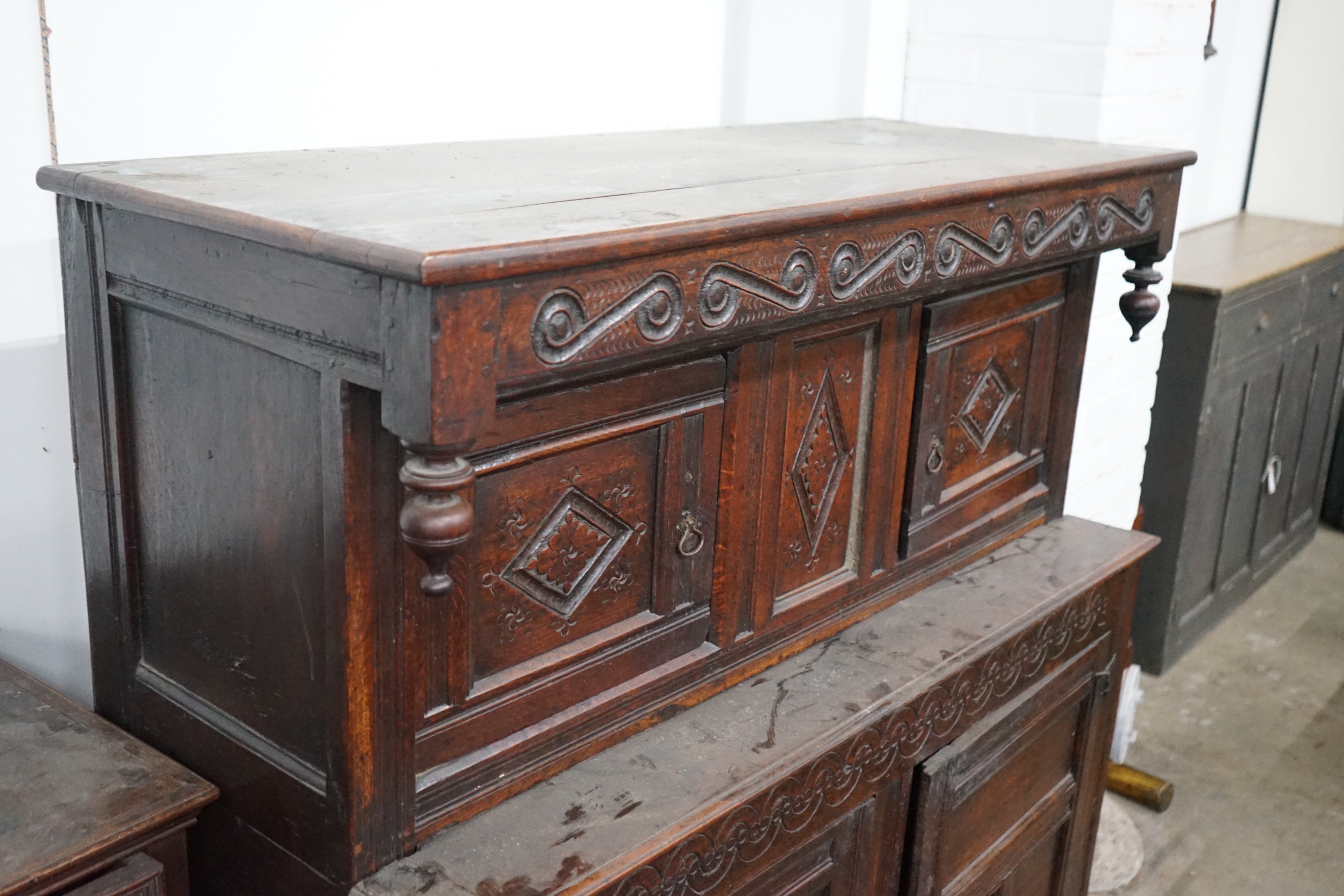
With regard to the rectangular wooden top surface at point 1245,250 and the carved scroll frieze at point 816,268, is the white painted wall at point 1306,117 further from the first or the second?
A: the carved scroll frieze at point 816,268

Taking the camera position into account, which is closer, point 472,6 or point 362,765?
point 362,765

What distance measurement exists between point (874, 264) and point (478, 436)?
1.88 feet

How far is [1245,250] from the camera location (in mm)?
3906

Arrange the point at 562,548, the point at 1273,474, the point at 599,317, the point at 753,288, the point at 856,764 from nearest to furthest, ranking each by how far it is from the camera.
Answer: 1. the point at 599,317
2. the point at 753,288
3. the point at 562,548
4. the point at 856,764
5. the point at 1273,474

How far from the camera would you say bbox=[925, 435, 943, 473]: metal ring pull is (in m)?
1.90

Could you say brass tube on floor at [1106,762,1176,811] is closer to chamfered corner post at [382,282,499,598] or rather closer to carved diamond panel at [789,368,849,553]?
carved diamond panel at [789,368,849,553]

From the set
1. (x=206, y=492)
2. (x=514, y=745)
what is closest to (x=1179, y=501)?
(x=514, y=745)

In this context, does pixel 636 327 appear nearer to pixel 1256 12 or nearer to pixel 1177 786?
pixel 1177 786

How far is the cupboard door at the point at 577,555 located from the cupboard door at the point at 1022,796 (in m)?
0.55

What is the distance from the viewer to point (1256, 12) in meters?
4.37

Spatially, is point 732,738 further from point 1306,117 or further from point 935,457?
point 1306,117

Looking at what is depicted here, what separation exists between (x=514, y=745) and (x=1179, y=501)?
2.72 m

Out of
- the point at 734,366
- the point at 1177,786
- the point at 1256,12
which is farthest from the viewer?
the point at 1256,12

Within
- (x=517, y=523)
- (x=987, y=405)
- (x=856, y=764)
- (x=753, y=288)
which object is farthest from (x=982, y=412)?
(x=517, y=523)
